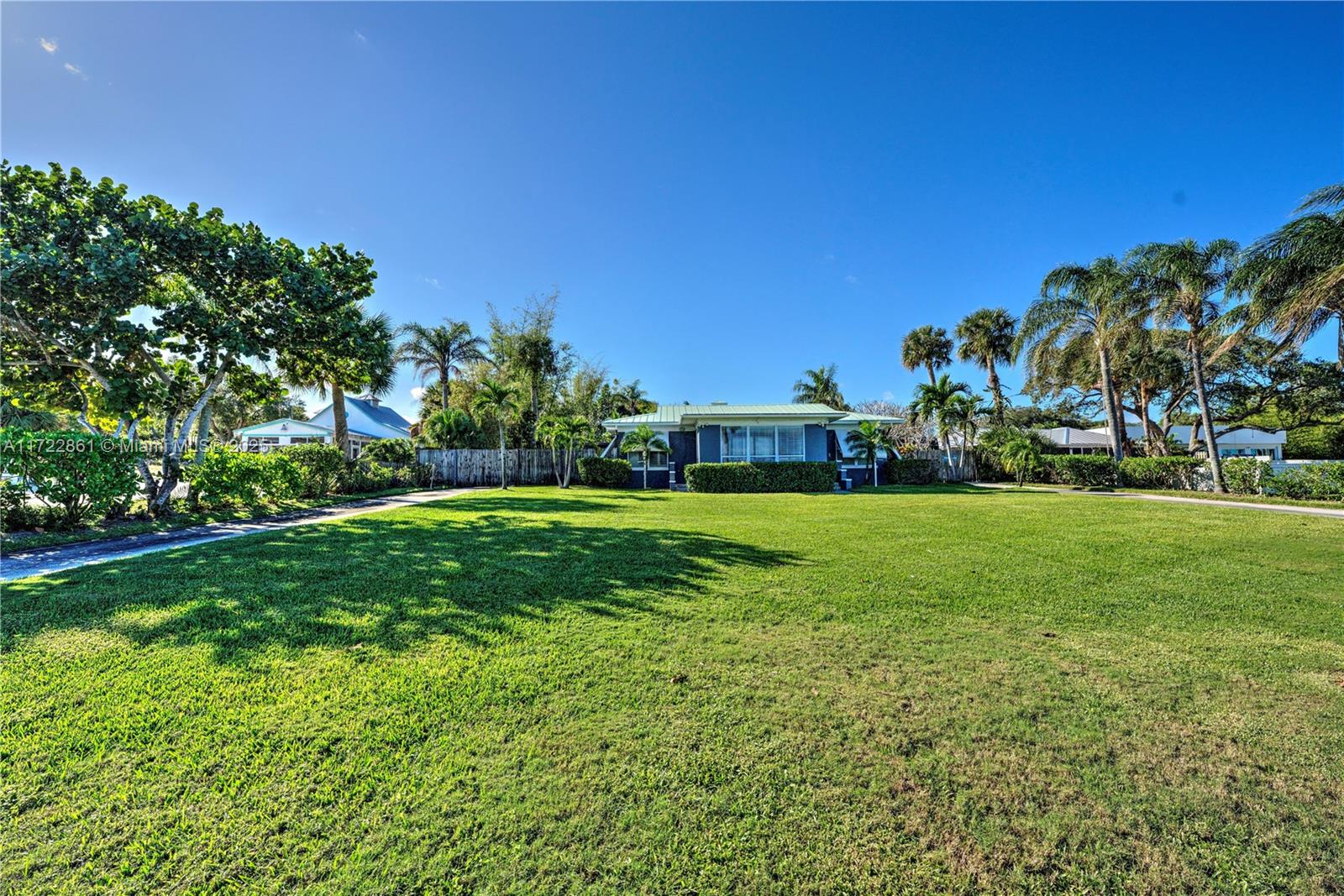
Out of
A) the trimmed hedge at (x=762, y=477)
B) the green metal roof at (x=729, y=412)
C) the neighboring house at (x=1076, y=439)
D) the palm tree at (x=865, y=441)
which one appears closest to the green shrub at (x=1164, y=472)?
the palm tree at (x=865, y=441)

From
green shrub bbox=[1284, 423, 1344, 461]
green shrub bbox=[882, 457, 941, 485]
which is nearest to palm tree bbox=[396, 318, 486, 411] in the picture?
green shrub bbox=[882, 457, 941, 485]

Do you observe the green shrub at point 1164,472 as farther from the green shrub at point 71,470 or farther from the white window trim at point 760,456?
the green shrub at point 71,470

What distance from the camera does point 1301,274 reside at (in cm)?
1460

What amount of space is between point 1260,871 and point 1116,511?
489 inches

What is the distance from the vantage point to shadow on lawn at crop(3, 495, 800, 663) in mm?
3758

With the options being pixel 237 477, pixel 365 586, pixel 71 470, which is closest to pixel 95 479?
pixel 71 470

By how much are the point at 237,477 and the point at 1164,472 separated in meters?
29.0

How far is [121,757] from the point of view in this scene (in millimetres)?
2258

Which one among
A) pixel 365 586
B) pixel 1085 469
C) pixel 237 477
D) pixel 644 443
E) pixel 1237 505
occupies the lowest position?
pixel 1237 505

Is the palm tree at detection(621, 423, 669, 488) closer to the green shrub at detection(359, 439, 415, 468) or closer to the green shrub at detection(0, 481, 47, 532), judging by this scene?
the green shrub at detection(359, 439, 415, 468)

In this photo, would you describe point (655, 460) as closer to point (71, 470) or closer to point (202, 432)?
point (202, 432)

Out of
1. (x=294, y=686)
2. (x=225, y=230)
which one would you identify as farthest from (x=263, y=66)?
(x=294, y=686)

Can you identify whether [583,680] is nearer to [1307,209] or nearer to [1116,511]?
[1116,511]

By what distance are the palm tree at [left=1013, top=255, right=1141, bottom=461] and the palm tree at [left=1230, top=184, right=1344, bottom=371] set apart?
11.6ft
